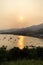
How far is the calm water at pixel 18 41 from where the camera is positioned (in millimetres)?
2125

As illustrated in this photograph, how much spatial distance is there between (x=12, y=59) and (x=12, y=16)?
52 cm

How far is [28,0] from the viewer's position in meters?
2.22

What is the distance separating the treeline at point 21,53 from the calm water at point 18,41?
0.18ft

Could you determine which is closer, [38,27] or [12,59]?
[12,59]

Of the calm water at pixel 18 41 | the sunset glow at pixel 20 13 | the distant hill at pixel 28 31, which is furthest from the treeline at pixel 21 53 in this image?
the sunset glow at pixel 20 13

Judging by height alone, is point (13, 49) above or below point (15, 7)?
below

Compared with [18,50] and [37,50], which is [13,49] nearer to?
[18,50]

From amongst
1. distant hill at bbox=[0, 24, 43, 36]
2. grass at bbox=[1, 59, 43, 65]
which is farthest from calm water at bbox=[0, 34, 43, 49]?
grass at bbox=[1, 59, 43, 65]

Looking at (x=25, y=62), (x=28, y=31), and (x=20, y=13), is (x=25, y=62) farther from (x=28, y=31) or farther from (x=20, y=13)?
(x=20, y=13)

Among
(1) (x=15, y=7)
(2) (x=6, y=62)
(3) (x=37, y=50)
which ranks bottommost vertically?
(2) (x=6, y=62)

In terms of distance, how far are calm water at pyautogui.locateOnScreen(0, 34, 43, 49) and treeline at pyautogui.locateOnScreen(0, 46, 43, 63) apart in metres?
0.05

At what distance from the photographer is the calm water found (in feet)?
6.97

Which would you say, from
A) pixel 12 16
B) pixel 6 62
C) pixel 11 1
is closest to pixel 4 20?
pixel 12 16

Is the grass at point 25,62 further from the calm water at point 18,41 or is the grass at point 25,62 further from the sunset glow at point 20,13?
the sunset glow at point 20,13
